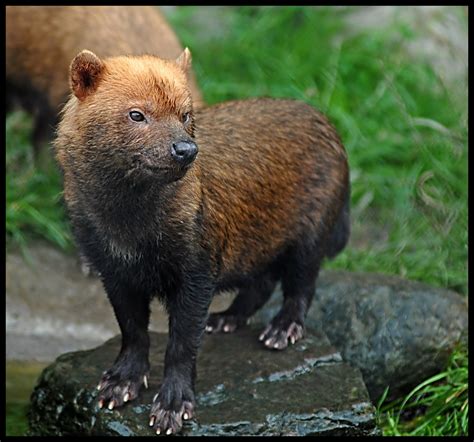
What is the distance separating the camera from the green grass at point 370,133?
8.20 m

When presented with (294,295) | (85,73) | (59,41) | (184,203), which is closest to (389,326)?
(294,295)

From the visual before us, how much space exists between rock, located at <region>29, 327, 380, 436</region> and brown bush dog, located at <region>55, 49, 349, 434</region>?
0.10 m

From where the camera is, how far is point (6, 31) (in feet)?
27.8

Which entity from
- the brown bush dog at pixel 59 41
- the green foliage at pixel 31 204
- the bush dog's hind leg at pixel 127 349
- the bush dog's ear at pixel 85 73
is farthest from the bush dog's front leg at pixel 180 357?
the brown bush dog at pixel 59 41

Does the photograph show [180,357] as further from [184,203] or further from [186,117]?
[186,117]

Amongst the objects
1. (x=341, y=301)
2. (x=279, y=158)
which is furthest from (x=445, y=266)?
(x=279, y=158)

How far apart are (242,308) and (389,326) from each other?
859 millimetres

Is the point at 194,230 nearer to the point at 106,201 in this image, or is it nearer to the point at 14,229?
the point at 106,201

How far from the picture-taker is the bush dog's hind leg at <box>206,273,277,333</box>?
259 inches

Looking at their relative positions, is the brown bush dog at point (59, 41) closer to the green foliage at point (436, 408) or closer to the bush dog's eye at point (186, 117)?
the green foliage at point (436, 408)

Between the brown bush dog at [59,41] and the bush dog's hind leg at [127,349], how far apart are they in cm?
259

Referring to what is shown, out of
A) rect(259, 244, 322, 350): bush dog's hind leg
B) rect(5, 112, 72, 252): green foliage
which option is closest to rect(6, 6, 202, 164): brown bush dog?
rect(5, 112, 72, 252): green foliage

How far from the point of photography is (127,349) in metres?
5.90

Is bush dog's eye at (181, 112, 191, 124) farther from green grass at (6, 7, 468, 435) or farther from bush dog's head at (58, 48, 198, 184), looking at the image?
green grass at (6, 7, 468, 435)
